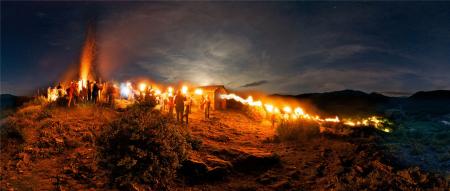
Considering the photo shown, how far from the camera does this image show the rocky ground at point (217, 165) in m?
11.3

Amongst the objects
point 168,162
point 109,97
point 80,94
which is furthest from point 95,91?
point 168,162

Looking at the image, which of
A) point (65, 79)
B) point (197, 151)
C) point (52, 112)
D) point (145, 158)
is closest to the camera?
point (145, 158)

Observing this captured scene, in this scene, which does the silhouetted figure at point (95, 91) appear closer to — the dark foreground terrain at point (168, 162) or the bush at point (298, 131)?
the dark foreground terrain at point (168, 162)

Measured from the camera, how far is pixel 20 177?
430 inches

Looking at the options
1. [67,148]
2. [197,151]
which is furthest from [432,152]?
[67,148]

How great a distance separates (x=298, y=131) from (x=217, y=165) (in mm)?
9687

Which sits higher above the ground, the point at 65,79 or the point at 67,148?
the point at 65,79

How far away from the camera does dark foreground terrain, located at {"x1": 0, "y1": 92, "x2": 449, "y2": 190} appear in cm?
1043

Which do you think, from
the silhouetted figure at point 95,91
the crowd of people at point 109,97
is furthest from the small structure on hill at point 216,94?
the silhouetted figure at point 95,91

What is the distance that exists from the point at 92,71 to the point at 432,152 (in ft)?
94.3

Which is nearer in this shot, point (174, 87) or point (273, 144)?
point (273, 144)

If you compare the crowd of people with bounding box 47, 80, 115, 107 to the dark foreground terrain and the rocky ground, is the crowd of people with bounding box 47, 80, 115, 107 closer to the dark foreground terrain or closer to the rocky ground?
the dark foreground terrain

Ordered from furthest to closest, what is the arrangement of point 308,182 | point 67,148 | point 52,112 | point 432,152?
point 432,152, point 52,112, point 67,148, point 308,182

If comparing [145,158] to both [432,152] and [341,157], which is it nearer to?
[341,157]
